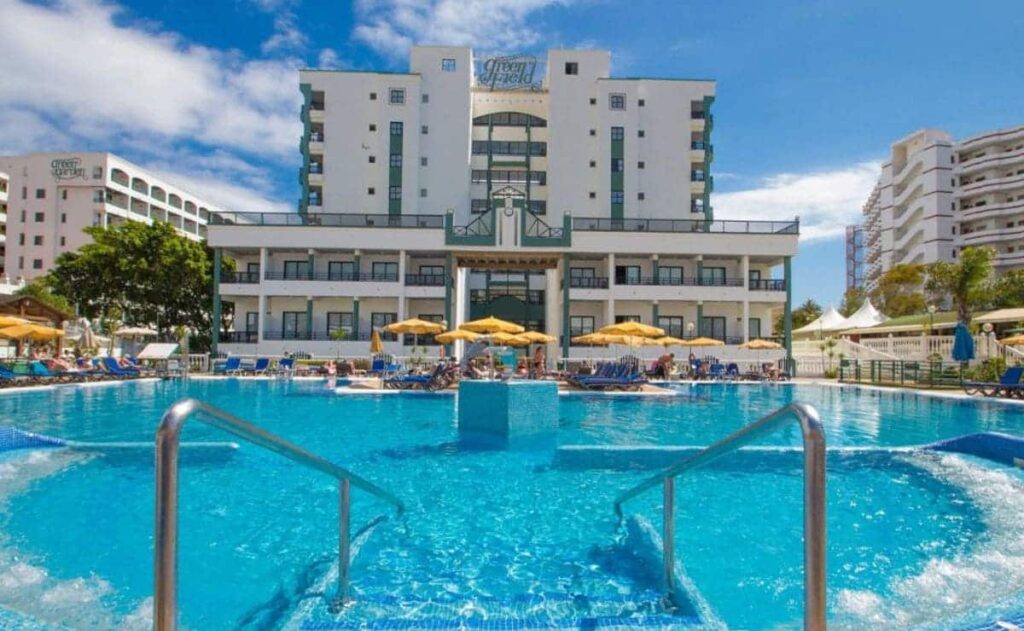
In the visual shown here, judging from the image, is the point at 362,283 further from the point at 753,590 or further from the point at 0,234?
the point at 0,234

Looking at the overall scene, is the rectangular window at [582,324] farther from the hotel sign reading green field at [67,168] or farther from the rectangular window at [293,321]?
the hotel sign reading green field at [67,168]

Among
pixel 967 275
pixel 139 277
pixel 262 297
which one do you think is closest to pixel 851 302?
pixel 967 275

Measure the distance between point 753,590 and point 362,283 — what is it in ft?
103

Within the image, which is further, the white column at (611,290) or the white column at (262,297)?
the white column at (611,290)

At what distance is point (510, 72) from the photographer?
43562 mm

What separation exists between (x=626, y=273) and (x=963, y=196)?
57590mm

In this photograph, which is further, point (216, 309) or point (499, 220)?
point (499, 220)

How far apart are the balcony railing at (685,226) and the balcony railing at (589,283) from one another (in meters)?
2.85

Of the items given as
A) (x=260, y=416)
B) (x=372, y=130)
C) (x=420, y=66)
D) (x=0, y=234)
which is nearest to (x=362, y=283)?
(x=372, y=130)

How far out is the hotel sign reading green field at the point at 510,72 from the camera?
142 ft

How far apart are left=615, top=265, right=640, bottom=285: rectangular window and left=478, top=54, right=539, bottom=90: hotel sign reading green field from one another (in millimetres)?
16717

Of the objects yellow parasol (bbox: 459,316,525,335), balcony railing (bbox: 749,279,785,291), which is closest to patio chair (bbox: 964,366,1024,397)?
yellow parasol (bbox: 459,316,525,335)

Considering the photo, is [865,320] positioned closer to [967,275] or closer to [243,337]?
[967,275]

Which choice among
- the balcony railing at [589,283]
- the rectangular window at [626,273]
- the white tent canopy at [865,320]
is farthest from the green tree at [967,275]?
the balcony railing at [589,283]
